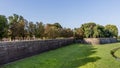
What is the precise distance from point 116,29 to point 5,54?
3315 inches

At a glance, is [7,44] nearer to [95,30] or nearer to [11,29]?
[11,29]

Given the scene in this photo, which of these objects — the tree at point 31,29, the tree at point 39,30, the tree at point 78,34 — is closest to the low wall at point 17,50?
the tree at point 31,29

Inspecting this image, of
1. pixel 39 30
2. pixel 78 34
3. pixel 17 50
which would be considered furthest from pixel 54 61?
pixel 78 34

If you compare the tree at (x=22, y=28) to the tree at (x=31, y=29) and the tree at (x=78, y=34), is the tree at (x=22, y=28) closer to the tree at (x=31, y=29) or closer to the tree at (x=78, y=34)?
the tree at (x=31, y=29)

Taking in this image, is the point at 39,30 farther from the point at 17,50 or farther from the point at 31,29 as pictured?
the point at 17,50

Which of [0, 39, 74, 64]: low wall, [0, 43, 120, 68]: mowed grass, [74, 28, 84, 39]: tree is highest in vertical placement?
[74, 28, 84, 39]: tree

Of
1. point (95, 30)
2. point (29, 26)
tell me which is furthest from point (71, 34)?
point (29, 26)

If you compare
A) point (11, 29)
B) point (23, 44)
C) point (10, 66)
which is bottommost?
point (10, 66)

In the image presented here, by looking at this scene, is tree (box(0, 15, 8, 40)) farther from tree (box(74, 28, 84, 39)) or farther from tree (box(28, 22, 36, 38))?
tree (box(74, 28, 84, 39))

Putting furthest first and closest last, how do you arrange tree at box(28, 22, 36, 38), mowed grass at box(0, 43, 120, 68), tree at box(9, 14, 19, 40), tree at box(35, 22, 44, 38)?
tree at box(35, 22, 44, 38) → tree at box(28, 22, 36, 38) → tree at box(9, 14, 19, 40) → mowed grass at box(0, 43, 120, 68)

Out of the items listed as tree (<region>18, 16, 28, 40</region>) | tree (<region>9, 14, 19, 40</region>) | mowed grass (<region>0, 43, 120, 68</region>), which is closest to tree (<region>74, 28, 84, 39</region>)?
tree (<region>18, 16, 28, 40</region>)

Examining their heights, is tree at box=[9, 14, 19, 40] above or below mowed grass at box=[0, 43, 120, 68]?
above

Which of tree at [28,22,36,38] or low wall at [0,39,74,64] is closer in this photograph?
low wall at [0,39,74,64]

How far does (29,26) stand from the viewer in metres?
35.3
